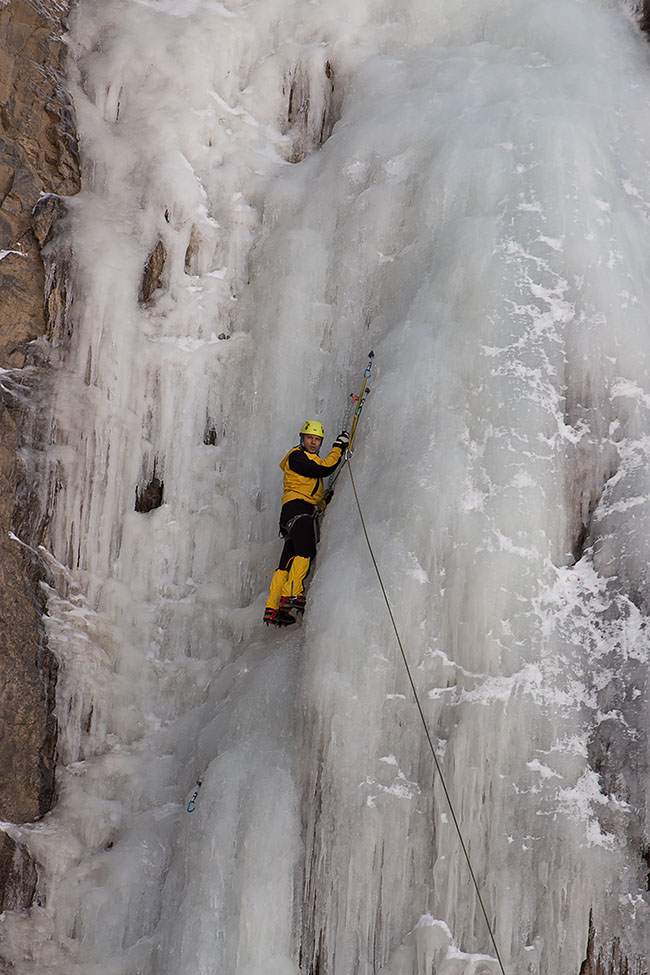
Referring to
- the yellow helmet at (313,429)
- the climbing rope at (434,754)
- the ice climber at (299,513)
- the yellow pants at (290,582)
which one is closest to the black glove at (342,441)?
the ice climber at (299,513)

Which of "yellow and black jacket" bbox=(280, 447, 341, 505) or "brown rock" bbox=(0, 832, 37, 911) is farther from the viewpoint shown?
"yellow and black jacket" bbox=(280, 447, 341, 505)

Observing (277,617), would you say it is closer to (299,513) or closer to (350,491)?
(299,513)

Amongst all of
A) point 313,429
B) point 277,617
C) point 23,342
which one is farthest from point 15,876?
point 23,342

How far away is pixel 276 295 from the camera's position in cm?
827

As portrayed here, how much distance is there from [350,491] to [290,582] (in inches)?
28.5

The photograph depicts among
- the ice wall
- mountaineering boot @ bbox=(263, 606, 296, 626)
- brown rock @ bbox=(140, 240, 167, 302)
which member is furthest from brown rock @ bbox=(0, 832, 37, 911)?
brown rock @ bbox=(140, 240, 167, 302)

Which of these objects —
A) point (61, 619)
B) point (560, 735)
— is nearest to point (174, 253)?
point (61, 619)

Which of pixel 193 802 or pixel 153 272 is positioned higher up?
pixel 153 272

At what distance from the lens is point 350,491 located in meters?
7.14

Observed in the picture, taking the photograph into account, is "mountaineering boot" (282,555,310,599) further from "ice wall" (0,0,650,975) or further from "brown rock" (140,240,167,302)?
"brown rock" (140,240,167,302)

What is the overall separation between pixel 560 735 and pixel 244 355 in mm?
3829

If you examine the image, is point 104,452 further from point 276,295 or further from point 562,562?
point 562,562

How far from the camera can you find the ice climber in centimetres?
720

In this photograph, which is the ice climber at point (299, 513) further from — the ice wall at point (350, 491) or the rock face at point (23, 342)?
the rock face at point (23, 342)
